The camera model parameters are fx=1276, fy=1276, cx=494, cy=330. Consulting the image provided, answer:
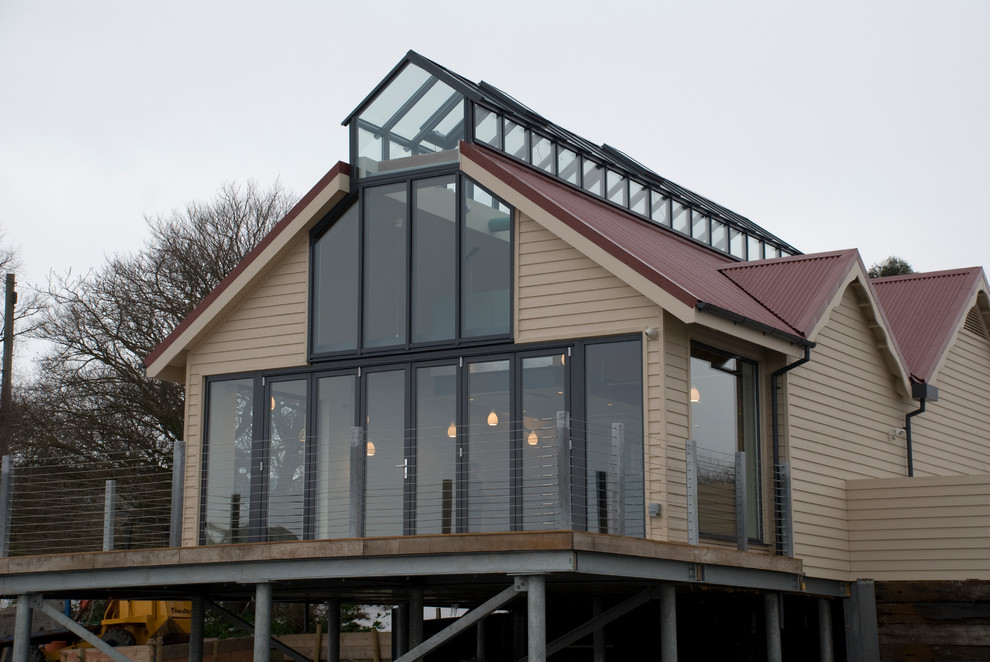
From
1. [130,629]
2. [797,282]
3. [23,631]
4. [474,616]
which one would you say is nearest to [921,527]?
[797,282]

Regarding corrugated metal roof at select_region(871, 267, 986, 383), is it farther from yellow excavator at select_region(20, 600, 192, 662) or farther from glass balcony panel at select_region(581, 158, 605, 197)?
yellow excavator at select_region(20, 600, 192, 662)

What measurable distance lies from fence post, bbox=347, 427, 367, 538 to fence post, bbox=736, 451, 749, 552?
164 inches

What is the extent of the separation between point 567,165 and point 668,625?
7329 millimetres

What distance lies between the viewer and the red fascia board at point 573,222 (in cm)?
1354

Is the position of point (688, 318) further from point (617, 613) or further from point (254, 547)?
point (254, 547)

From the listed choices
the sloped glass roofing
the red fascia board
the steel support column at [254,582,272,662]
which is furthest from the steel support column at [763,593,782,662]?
the sloped glass roofing

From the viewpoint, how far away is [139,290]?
32.6 m

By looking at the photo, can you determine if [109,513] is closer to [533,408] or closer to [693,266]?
[533,408]

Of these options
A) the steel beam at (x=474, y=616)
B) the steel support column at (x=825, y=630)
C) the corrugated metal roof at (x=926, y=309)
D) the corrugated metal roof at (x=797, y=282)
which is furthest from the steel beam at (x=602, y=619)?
the corrugated metal roof at (x=926, y=309)

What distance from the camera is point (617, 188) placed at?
18781 mm

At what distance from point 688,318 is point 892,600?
505 centimetres

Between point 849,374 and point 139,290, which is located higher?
point 139,290

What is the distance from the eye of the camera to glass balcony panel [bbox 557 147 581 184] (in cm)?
1772

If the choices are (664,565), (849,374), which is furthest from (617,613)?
(849,374)
